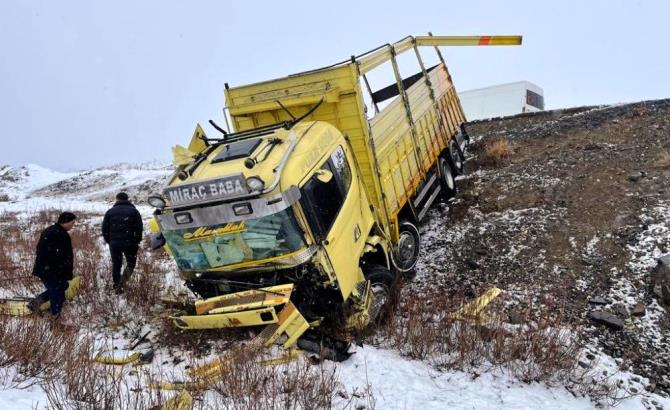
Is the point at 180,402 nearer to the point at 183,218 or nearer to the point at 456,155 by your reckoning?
the point at 183,218

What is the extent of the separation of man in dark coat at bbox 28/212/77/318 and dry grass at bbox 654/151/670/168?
10127 mm

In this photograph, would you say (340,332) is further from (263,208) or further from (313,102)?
(313,102)

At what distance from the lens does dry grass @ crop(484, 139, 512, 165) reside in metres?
11.0

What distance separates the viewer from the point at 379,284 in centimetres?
599

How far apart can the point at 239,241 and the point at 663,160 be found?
854cm

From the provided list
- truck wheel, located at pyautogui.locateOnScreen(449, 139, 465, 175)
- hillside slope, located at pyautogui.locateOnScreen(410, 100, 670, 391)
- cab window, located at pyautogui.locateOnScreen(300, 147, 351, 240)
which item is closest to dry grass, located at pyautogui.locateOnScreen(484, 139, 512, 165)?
hillside slope, located at pyautogui.locateOnScreen(410, 100, 670, 391)

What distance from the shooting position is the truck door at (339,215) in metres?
4.96

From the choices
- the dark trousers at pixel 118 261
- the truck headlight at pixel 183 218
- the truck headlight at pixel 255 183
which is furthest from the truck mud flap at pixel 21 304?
the truck headlight at pixel 255 183

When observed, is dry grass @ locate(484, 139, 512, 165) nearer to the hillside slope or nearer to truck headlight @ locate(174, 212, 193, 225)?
the hillside slope

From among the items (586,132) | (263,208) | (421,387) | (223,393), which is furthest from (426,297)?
(586,132)

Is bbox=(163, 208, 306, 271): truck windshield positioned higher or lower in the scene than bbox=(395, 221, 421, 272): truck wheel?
higher

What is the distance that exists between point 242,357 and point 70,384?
1338mm

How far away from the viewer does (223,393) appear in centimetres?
368

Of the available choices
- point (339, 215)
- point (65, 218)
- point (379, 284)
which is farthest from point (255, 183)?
point (65, 218)
